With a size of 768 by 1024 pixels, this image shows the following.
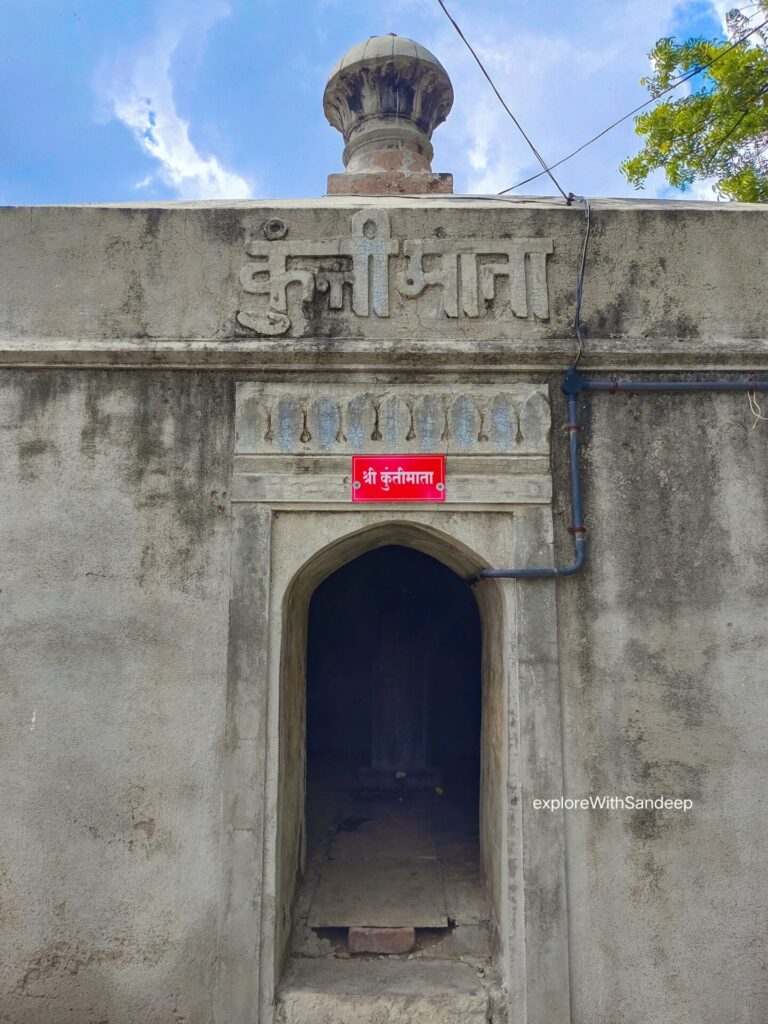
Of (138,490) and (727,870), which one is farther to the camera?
(138,490)

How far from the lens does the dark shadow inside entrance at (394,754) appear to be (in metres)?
4.57

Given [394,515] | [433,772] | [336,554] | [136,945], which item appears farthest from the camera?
[433,772]

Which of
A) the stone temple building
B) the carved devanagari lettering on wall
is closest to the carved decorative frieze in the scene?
the stone temple building

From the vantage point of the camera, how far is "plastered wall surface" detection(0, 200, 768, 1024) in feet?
12.6

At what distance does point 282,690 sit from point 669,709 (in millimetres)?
2071

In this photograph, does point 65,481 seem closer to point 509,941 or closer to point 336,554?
point 336,554

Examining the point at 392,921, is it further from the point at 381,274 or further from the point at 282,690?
the point at 381,274

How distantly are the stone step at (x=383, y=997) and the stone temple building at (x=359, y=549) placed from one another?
0.02 m

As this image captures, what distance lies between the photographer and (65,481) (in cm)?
419

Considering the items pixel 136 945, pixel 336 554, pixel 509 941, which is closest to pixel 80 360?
pixel 336 554

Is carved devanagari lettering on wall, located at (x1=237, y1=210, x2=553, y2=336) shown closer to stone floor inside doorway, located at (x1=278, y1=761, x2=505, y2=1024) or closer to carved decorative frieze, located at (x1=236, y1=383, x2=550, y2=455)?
carved decorative frieze, located at (x1=236, y1=383, x2=550, y2=455)

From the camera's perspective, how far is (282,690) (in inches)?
162

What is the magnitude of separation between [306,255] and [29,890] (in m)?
3.73

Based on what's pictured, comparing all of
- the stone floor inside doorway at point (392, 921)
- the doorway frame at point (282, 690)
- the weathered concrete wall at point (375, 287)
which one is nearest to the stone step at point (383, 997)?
the stone floor inside doorway at point (392, 921)
